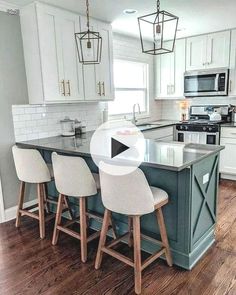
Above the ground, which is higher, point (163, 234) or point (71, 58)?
point (71, 58)

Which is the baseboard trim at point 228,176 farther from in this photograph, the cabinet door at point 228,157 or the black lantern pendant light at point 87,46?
the black lantern pendant light at point 87,46

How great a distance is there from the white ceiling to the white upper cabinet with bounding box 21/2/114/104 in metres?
0.13

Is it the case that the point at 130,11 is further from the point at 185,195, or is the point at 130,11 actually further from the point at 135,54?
the point at 185,195

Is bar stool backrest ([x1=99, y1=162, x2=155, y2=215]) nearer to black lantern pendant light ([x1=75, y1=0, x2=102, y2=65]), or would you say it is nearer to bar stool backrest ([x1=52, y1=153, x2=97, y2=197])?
bar stool backrest ([x1=52, y1=153, x2=97, y2=197])

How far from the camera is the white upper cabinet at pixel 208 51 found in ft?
14.0

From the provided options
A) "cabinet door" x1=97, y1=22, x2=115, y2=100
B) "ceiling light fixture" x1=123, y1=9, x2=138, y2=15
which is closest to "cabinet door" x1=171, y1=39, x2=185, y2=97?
"cabinet door" x1=97, y1=22, x2=115, y2=100

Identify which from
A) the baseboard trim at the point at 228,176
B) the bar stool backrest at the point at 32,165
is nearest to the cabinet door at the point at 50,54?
the bar stool backrest at the point at 32,165

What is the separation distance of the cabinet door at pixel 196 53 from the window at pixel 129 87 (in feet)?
2.67

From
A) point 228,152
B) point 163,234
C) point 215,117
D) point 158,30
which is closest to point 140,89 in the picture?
point 215,117

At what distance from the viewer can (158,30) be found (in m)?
1.93

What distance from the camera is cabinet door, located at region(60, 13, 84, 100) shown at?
3.19 meters

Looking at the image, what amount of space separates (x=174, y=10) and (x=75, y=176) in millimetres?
2412

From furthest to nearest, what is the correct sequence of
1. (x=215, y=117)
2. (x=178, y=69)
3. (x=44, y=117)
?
(x=178, y=69)
(x=215, y=117)
(x=44, y=117)

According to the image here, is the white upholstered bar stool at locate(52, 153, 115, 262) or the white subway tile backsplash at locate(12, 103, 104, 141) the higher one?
the white subway tile backsplash at locate(12, 103, 104, 141)
